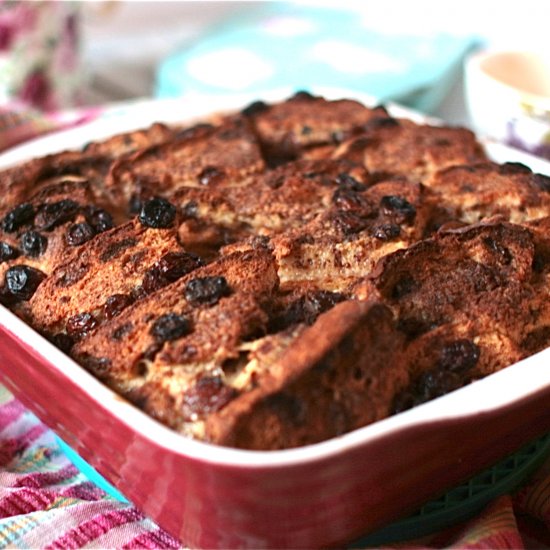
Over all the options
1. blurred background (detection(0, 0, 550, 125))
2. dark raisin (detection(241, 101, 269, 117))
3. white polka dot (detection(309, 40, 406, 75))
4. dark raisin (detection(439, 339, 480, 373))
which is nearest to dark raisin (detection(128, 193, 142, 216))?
dark raisin (detection(241, 101, 269, 117))

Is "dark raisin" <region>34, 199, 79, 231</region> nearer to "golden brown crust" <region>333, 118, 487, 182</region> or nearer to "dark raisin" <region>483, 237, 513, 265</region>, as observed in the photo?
"golden brown crust" <region>333, 118, 487, 182</region>

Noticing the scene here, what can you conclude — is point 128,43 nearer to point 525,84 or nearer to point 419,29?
point 419,29

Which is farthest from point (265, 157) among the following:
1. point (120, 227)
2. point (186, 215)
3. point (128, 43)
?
point (128, 43)

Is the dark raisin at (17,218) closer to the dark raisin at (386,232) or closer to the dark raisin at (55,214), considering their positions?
the dark raisin at (55,214)

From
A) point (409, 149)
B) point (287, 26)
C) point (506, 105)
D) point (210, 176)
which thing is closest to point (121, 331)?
point (210, 176)

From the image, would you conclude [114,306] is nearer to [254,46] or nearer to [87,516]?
[87,516]

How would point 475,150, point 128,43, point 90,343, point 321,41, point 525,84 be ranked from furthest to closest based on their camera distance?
point 128,43, point 321,41, point 525,84, point 475,150, point 90,343
